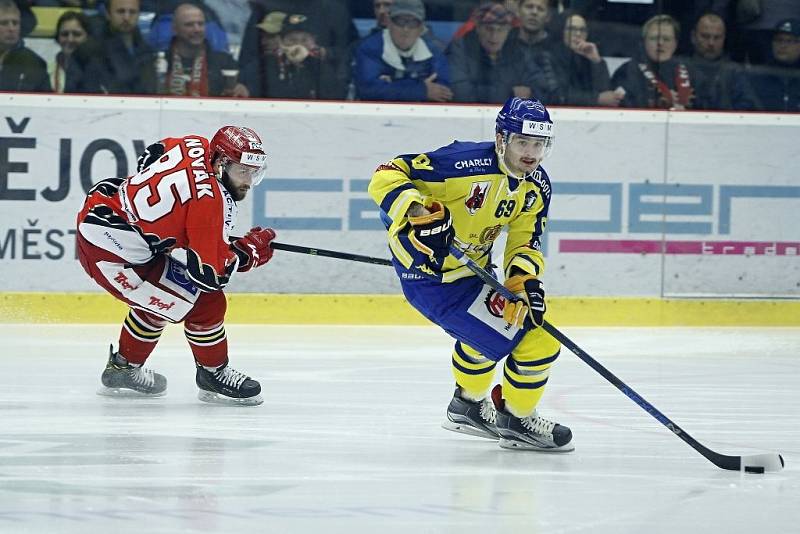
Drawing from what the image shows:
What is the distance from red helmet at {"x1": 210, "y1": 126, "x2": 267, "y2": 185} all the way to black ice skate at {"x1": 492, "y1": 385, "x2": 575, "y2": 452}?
1.12 meters

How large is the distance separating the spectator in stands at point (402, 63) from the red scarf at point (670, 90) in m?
1.03

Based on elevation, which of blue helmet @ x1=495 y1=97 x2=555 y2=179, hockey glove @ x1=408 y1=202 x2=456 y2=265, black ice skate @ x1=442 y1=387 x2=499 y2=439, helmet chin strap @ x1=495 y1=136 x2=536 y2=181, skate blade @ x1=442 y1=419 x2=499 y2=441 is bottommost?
skate blade @ x1=442 y1=419 x2=499 y2=441

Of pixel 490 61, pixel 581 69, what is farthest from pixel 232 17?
pixel 581 69

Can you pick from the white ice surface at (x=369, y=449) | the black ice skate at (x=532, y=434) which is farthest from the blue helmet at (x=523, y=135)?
the white ice surface at (x=369, y=449)

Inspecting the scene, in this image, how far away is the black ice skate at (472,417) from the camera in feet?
12.4

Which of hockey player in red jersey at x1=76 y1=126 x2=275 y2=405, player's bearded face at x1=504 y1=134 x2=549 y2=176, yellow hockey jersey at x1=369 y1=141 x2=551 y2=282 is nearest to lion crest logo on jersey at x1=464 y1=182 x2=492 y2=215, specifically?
yellow hockey jersey at x1=369 y1=141 x2=551 y2=282

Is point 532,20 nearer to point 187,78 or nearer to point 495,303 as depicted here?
point 187,78

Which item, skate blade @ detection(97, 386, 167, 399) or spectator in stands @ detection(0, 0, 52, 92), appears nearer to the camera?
skate blade @ detection(97, 386, 167, 399)

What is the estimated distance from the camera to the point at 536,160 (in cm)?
359

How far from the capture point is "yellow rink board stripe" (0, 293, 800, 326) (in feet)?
20.2

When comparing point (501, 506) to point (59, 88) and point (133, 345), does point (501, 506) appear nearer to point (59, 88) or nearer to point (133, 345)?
point (133, 345)

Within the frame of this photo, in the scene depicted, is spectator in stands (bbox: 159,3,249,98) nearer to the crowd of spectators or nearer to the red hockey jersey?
the crowd of spectators

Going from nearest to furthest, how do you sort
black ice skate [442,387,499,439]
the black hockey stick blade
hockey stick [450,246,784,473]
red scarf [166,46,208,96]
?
hockey stick [450,246,784,473]
black ice skate [442,387,499,439]
the black hockey stick blade
red scarf [166,46,208,96]

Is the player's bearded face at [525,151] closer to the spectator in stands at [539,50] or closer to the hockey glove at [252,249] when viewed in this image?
the hockey glove at [252,249]
